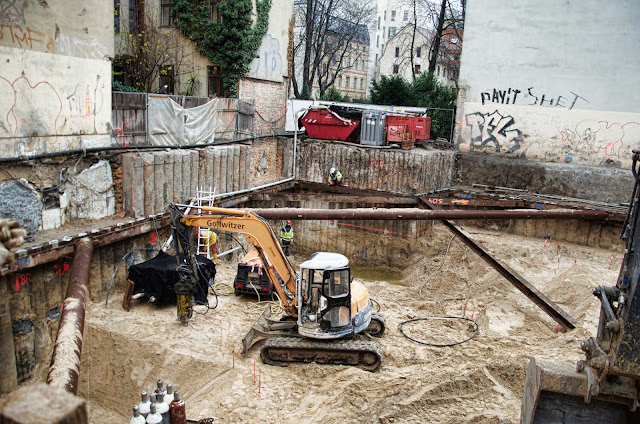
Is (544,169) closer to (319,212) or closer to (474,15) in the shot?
(474,15)

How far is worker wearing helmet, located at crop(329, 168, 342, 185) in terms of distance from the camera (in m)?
22.4

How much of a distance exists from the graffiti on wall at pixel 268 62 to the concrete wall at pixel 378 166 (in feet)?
12.2

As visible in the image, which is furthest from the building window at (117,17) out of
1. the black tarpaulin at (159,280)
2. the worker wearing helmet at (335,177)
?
the black tarpaulin at (159,280)

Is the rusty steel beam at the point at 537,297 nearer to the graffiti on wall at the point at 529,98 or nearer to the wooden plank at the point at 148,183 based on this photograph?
the wooden plank at the point at 148,183

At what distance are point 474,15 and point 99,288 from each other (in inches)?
749

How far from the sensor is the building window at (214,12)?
880 inches

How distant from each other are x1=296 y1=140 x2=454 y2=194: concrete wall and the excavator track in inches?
439

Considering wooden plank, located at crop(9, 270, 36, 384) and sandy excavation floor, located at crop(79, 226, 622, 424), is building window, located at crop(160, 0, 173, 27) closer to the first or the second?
sandy excavation floor, located at crop(79, 226, 622, 424)

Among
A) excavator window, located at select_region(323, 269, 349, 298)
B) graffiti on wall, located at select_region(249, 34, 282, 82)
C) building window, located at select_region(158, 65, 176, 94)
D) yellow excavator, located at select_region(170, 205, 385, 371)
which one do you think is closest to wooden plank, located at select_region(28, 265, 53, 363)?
yellow excavator, located at select_region(170, 205, 385, 371)

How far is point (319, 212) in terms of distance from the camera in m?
12.6

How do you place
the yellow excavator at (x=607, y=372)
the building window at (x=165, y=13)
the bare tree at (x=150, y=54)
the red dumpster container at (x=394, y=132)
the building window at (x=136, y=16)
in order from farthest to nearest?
1. the building window at (x=165, y=13)
2. the red dumpster container at (x=394, y=132)
3. the building window at (x=136, y=16)
4. the bare tree at (x=150, y=54)
5. the yellow excavator at (x=607, y=372)

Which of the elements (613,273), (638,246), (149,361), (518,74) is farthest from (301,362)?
(518,74)

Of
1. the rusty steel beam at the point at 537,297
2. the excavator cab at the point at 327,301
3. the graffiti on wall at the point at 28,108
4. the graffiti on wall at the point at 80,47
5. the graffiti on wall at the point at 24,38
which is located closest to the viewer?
the excavator cab at the point at 327,301

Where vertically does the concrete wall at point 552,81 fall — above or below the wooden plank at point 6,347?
above
